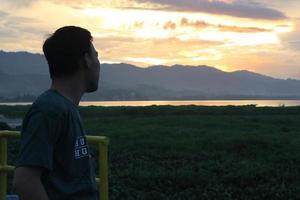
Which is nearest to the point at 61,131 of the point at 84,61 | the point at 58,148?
the point at 58,148

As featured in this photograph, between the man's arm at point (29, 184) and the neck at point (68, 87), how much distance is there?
522 mm

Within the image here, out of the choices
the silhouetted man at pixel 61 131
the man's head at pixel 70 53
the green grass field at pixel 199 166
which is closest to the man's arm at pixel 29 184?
the silhouetted man at pixel 61 131

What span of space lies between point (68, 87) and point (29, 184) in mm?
655

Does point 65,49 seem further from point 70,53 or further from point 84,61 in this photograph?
point 84,61

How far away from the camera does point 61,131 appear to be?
2.93 metres

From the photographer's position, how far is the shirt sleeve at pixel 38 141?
9.10ft

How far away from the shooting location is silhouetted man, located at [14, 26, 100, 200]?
2.78m

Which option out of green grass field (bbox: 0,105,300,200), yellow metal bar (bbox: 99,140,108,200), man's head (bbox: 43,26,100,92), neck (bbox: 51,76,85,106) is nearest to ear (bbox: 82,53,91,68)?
man's head (bbox: 43,26,100,92)

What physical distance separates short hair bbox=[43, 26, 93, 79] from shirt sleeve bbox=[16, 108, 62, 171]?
371 mm

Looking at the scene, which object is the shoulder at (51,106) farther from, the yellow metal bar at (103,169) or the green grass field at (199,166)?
the green grass field at (199,166)

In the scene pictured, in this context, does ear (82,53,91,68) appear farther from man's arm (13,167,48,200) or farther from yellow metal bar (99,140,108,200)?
yellow metal bar (99,140,108,200)

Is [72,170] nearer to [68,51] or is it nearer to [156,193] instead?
[68,51]

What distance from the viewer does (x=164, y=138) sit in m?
23.4

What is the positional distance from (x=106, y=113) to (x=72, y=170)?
47.8 meters
